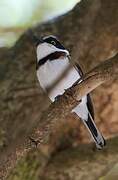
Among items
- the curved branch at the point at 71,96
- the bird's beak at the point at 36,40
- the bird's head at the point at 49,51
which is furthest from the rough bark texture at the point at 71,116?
the curved branch at the point at 71,96

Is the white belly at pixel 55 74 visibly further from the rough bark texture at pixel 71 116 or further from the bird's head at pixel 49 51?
the rough bark texture at pixel 71 116

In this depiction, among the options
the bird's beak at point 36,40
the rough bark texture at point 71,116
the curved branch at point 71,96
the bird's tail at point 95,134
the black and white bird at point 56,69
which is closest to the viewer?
the curved branch at point 71,96

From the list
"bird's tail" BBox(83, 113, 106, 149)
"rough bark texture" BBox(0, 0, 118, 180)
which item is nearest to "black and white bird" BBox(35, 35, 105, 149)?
"bird's tail" BBox(83, 113, 106, 149)

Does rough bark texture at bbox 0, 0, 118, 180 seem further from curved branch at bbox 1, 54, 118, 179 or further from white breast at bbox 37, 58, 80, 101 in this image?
curved branch at bbox 1, 54, 118, 179

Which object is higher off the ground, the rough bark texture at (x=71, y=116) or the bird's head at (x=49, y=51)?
the bird's head at (x=49, y=51)

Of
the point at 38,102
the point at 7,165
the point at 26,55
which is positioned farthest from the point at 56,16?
the point at 7,165

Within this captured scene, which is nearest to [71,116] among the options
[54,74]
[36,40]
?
[36,40]

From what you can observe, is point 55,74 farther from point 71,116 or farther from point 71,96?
point 71,96

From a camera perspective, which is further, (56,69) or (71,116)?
(71,116)

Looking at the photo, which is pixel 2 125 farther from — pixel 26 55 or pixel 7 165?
pixel 7 165
